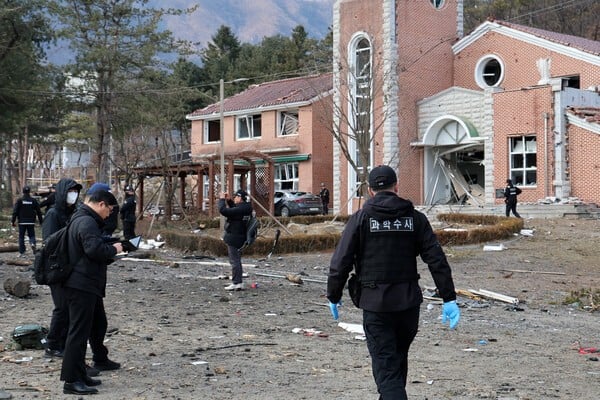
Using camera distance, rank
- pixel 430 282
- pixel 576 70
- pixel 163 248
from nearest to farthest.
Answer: pixel 430 282 → pixel 163 248 → pixel 576 70

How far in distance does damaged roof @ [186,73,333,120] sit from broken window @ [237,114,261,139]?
0.72 meters

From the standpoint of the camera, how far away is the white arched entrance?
3484cm

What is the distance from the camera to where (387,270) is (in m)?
5.45

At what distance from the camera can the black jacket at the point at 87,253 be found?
21.4 feet

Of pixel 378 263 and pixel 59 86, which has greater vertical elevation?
pixel 59 86

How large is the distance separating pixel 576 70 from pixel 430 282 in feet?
70.7

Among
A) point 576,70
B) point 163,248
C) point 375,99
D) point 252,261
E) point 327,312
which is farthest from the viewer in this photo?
point 375,99

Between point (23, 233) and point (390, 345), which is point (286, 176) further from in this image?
point (390, 345)

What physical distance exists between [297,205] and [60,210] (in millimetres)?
28441

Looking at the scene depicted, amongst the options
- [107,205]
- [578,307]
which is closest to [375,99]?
[578,307]

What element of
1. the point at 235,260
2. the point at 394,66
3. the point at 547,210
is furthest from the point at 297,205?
the point at 235,260

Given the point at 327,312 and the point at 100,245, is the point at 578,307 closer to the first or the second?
the point at 327,312

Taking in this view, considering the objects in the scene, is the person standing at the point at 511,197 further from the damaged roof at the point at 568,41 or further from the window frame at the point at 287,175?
the window frame at the point at 287,175

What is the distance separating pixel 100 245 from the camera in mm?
6523
